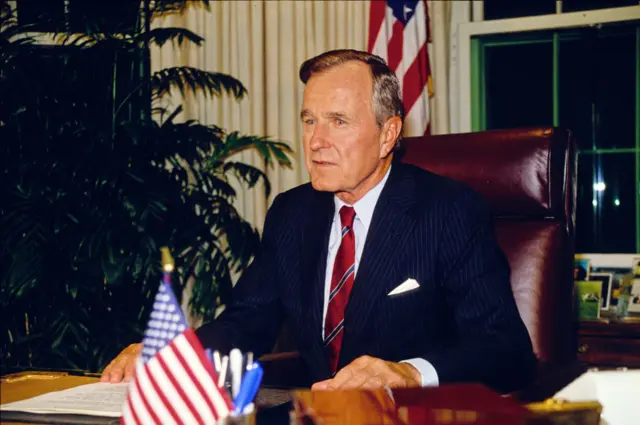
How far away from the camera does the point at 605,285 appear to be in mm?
2725

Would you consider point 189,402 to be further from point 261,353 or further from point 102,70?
point 102,70

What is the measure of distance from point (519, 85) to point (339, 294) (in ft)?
6.85

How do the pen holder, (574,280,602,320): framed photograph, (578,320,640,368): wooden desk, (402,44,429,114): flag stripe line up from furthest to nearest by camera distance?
(402,44,429,114): flag stripe < (574,280,602,320): framed photograph < (578,320,640,368): wooden desk < the pen holder

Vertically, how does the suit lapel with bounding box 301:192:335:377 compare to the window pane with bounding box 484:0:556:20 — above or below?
below

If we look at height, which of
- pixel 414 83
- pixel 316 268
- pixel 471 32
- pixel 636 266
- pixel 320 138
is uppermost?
pixel 471 32

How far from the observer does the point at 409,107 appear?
304cm

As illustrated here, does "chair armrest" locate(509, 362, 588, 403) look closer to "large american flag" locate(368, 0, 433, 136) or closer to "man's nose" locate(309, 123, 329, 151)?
"man's nose" locate(309, 123, 329, 151)

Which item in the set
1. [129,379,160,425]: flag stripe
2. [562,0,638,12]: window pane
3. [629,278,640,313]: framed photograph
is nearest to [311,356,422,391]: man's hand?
[129,379,160,425]: flag stripe

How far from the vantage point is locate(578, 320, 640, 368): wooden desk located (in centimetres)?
226

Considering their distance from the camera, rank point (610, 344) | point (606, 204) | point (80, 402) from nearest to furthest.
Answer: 1. point (80, 402)
2. point (610, 344)
3. point (606, 204)

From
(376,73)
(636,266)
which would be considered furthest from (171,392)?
(636,266)

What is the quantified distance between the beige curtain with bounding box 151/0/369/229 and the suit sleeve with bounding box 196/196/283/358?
151 centimetres

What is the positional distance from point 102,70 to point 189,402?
239 cm

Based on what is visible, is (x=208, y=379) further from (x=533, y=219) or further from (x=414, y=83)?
(x=414, y=83)
